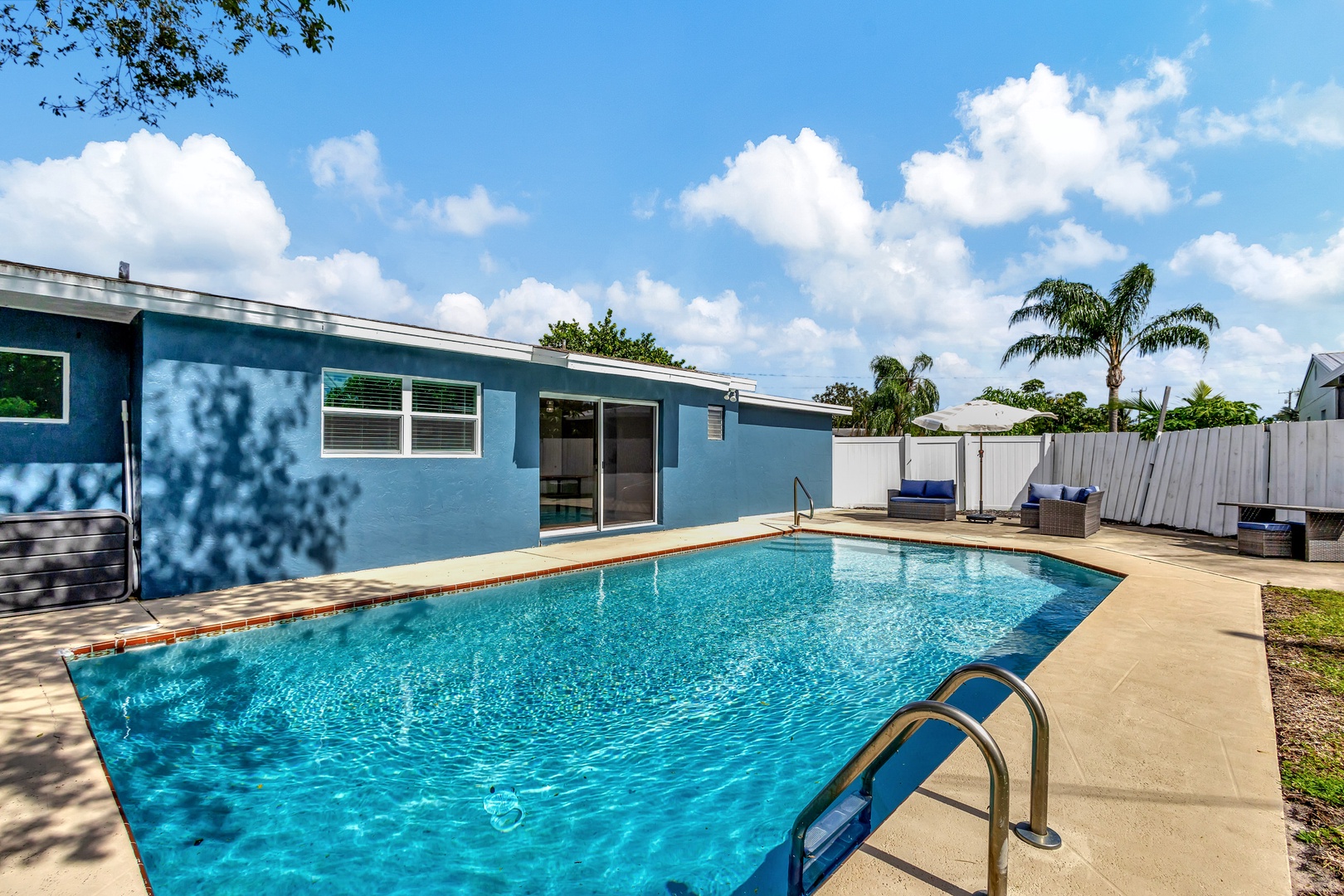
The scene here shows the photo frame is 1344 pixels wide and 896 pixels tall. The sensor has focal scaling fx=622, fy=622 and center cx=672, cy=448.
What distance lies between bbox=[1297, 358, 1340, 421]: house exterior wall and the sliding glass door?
15.6 metres

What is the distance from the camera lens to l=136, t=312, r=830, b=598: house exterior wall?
599 cm

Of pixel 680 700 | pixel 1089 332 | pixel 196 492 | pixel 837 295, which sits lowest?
pixel 680 700

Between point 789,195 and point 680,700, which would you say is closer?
point 680,700

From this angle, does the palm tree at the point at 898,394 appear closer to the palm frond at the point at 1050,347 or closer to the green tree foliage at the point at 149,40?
the palm frond at the point at 1050,347

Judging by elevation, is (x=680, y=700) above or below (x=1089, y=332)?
below

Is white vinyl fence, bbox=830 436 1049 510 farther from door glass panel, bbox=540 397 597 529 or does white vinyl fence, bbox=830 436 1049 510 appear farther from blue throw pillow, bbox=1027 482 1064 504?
door glass panel, bbox=540 397 597 529

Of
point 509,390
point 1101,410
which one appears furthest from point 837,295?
point 1101,410

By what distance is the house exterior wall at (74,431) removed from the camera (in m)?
5.61

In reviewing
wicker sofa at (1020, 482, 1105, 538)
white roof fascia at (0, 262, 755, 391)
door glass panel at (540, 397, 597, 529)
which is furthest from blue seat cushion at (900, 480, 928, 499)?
white roof fascia at (0, 262, 755, 391)

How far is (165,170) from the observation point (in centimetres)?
855

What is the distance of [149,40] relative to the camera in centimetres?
525

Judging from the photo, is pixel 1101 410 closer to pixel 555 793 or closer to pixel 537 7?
pixel 537 7

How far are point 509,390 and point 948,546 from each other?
23.2ft

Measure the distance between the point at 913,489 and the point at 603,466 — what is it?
21.9 feet
